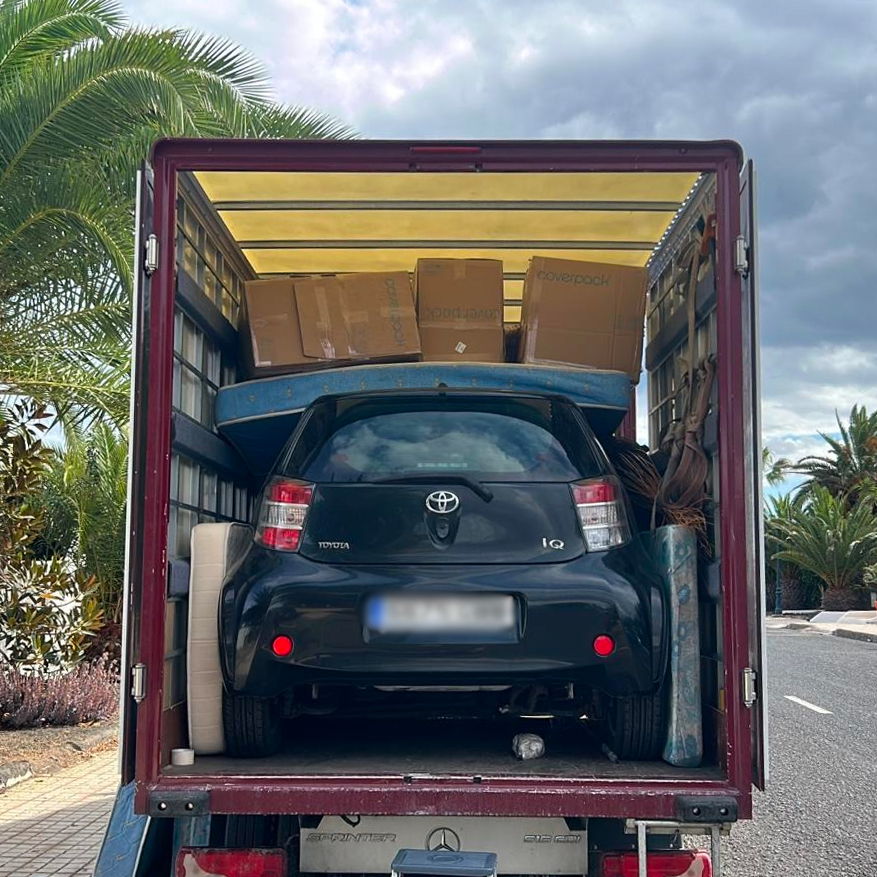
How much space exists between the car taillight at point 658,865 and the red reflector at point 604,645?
662 millimetres

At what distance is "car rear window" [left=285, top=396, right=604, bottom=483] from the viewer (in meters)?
4.18

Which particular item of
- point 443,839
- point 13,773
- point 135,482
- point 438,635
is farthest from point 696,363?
point 13,773

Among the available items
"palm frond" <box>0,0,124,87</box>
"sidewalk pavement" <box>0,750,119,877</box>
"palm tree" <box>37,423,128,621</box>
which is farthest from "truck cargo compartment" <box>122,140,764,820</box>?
"palm tree" <box>37,423,128,621</box>

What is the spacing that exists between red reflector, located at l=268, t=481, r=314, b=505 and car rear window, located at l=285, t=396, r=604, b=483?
0.16ft

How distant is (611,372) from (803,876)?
9.38ft

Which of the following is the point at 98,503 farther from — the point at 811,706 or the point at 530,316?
the point at 811,706

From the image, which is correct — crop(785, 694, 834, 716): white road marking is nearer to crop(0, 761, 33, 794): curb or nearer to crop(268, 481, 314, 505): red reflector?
crop(0, 761, 33, 794): curb

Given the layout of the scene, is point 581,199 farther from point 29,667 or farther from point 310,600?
point 29,667

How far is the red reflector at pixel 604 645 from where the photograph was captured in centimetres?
390

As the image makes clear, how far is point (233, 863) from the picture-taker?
3.66 metres

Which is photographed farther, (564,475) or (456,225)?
(456,225)

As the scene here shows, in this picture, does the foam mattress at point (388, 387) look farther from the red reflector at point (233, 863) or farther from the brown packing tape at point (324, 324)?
the red reflector at point (233, 863)

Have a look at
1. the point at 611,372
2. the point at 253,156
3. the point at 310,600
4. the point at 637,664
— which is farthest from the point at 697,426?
the point at 253,156

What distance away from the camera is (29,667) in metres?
9.61
